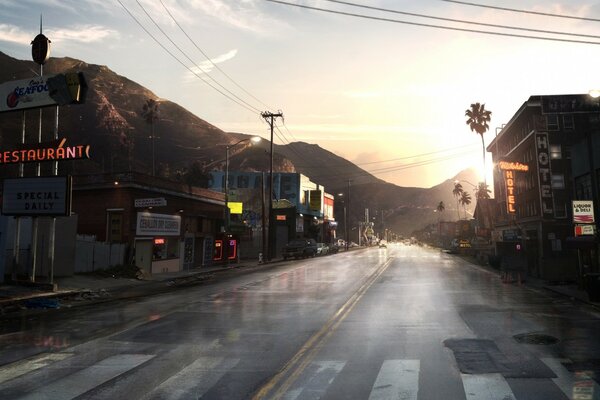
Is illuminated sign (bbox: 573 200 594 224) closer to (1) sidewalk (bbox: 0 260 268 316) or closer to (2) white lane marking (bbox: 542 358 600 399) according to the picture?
(2) white lane marking (bbox: 542 358 600 399)

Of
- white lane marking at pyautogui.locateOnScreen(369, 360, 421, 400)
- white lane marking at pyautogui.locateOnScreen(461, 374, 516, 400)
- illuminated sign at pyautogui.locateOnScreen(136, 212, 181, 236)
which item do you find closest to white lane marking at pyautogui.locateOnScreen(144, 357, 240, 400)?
white lane marking at pyautogui.locateOnScreen(369, 360, 421, 400)

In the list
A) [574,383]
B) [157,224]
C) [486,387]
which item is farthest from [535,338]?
[157,224]

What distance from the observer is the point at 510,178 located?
50.0 meters

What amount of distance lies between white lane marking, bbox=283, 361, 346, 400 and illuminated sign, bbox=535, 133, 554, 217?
138ft

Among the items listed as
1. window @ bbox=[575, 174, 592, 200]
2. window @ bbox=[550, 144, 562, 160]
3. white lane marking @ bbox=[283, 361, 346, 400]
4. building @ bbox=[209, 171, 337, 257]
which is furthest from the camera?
building @ bbox=[209, 171, 337, 257]

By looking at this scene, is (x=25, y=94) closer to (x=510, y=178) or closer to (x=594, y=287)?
(x=594, y=287)

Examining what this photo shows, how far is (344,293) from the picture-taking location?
1975 cm

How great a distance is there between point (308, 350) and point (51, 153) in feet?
55.0

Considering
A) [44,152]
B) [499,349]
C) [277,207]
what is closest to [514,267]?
[499,349]

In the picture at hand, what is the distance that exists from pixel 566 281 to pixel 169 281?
22.2m

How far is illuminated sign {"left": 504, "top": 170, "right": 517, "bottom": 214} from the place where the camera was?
1924 inches

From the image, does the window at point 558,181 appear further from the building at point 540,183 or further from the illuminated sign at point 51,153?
the illuminated sign at point 51,153

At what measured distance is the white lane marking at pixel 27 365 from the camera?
787 cm

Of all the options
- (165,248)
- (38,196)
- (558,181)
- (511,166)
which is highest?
(511,166)
